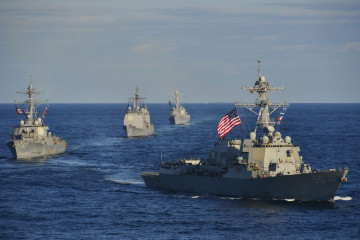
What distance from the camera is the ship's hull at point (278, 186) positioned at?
4881cm

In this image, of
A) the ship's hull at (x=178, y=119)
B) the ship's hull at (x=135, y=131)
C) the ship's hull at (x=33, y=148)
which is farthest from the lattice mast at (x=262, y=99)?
the ship's hull at (x=178, y=119)

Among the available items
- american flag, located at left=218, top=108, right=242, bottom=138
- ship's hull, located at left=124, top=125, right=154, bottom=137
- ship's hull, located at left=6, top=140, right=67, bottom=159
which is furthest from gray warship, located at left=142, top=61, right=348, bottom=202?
ship's hull, located at left=124, top=125, right=154, bottom=137

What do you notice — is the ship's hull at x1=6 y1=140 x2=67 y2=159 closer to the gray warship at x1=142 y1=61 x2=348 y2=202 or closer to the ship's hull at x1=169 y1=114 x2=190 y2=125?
the gray warship at x1=142 y1=61 x2=348 y2=202

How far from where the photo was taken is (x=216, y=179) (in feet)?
181

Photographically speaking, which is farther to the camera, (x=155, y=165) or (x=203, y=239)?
(x=155, y=165)

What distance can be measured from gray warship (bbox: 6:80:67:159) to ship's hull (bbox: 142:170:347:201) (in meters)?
40.0

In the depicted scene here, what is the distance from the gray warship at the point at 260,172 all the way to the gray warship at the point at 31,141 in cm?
3719

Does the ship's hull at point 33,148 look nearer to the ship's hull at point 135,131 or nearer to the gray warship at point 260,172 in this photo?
the ship's hull at point 135,131

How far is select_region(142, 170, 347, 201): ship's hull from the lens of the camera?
4881cm

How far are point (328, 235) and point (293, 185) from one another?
942cm

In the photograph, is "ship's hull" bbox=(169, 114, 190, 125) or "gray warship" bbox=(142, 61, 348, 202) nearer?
"gray warship" bbox=(142, 61, 348, 202)

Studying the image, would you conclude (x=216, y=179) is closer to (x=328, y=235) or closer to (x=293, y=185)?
(x=293, y=185)

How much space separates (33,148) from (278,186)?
167ft

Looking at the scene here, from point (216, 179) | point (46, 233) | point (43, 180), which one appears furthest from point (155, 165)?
point (46, 233)
